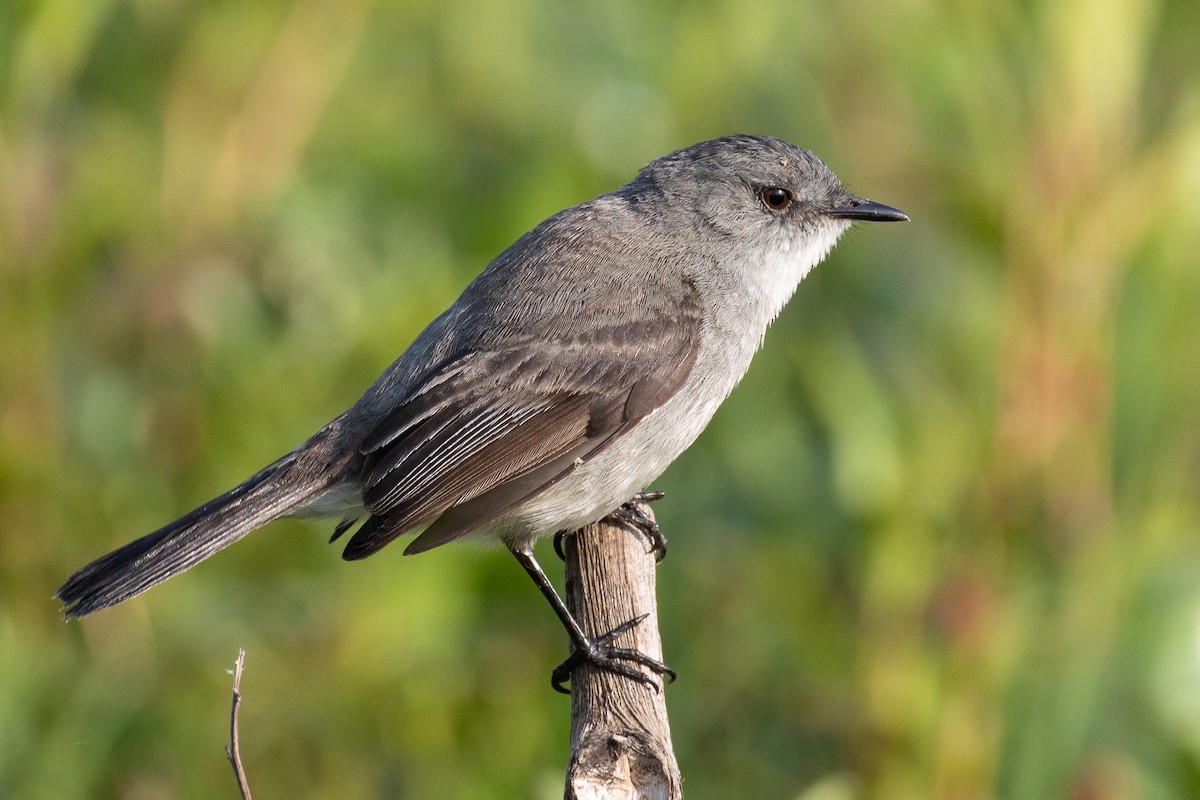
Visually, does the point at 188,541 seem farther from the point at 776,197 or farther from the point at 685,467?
the point at 685,467

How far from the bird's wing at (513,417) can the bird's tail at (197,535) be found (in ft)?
0.57

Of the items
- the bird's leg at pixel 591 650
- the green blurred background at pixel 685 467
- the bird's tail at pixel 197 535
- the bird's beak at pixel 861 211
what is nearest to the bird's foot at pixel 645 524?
the green blurred background at pixel 685 467

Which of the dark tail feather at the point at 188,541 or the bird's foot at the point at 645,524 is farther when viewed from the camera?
the bird's foot at the point at 645,524

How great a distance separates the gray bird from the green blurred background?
346 millimetres

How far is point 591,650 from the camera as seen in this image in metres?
3.92

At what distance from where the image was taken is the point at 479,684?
4.57 metres

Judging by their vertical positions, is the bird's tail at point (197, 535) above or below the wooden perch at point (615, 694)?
above

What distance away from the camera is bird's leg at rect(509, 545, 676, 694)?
3.74m

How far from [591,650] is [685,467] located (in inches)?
78.5

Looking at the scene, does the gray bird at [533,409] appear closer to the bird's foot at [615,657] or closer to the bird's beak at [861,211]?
the bird's foot at [615,657]

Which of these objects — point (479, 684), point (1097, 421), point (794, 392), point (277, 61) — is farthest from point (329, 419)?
point (1097, 421)

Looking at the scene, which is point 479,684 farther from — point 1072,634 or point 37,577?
point 1072,634

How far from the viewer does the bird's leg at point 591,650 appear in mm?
3740

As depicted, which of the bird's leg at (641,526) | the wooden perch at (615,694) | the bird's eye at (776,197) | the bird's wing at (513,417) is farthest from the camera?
the bird's eye at (776,197)
